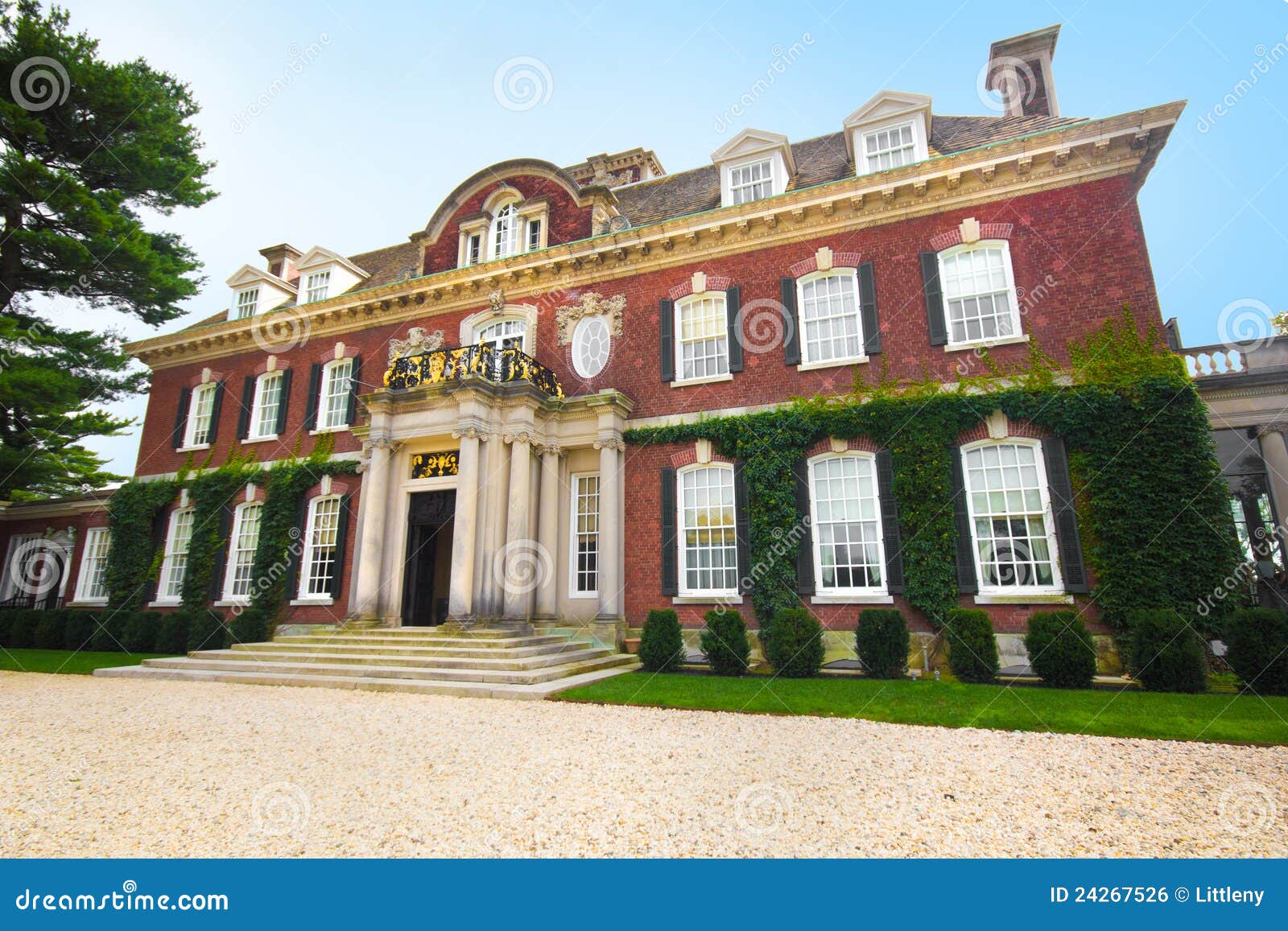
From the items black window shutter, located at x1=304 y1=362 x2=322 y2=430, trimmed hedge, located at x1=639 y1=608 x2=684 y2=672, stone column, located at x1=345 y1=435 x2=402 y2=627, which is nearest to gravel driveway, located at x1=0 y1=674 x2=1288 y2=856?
trimmed hedge, located at x1=639 y1=608 x2=684 y2=672

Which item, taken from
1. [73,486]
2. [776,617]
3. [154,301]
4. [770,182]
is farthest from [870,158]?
[73,486]

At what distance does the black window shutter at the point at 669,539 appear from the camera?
13.8 meters

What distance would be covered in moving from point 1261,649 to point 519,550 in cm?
1231

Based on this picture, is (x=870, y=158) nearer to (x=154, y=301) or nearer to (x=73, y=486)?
(x=154, y=301)

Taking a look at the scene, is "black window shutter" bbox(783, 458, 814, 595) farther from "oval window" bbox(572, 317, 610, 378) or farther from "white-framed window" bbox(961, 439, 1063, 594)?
"oval window" bbox(572, 317, 610, 378)

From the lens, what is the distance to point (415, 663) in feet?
37.8

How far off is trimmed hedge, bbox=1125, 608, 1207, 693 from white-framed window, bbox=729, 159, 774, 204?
1176cm

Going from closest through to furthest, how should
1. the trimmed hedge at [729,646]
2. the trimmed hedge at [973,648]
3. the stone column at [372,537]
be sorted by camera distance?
the trimmed hedge at [973,648] < the trimmed hedge at [729,646] < the stone column at [372,537]

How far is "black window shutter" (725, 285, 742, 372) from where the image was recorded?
47.2ft

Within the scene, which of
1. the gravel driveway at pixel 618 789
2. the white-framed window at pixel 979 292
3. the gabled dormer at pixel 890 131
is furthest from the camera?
the gabled dormer at pixel 890 131

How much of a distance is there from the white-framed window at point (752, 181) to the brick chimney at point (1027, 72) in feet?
18.9

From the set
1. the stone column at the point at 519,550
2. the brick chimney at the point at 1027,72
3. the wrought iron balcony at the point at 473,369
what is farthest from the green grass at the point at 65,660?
the brick chimney at the point at 1027,72

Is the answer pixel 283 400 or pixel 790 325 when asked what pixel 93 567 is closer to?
pixel 283 400

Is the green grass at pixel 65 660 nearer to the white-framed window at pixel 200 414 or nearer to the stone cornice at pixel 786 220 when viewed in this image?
the white-framed window at pixel 200 414
